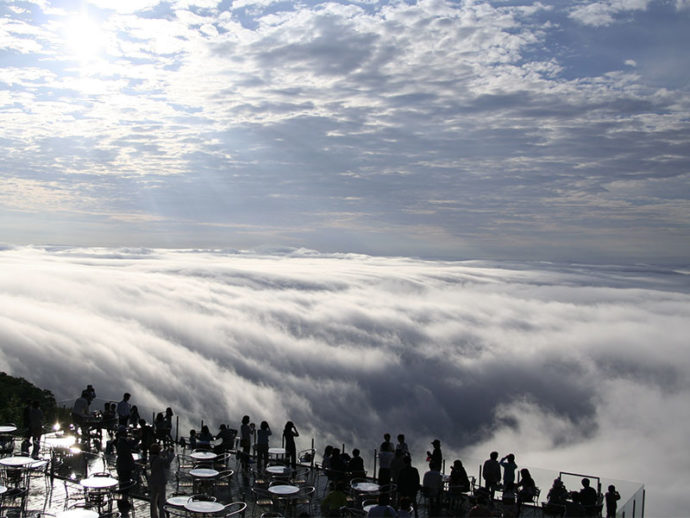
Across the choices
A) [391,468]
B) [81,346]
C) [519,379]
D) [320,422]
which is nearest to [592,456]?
[519,379]

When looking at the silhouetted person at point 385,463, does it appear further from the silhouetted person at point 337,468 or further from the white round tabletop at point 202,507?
the white round tabletop at point 202,507

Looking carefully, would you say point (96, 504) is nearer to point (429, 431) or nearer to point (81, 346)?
point (429, 431)

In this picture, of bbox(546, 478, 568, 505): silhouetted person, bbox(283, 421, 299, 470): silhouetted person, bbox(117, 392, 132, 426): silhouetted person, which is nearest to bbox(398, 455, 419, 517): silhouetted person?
bbox(546, 478, 568, 505): silhouetted person

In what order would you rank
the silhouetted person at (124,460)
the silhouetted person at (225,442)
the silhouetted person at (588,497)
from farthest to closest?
1. the silhouetted person at (225,442)
2. the silhouetted person at (124,460)
3. the silhouetted person at (588,497)

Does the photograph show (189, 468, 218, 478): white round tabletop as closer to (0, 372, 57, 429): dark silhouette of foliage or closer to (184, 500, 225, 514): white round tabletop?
(184, 500, 225, 514): white round tabletop

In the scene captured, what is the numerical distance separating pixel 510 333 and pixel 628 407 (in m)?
52.0

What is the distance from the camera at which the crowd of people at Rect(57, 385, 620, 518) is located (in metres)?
10.9

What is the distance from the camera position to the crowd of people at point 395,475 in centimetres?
1091

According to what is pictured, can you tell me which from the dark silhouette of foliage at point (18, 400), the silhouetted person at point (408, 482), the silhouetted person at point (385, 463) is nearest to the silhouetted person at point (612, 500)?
the silhouetted person at point (408, 482)

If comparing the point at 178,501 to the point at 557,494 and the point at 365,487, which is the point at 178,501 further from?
the point at 557,494

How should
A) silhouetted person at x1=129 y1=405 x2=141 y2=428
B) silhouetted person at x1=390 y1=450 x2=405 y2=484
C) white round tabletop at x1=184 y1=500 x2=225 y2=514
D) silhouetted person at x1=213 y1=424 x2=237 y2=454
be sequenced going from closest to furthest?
white round tabletop at x1=184 y1=500 x2=225 y2=514 → silhouetted person at x1=390 y1=450 x2=405 y2=484 → silhouetted person at x1=213 y1=424 x2=237 y2=454 → silhouetted person at x1=129 y1=405 x2=141 y2=428

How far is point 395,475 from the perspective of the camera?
43.9 ft

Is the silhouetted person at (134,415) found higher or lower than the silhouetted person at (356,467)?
higher

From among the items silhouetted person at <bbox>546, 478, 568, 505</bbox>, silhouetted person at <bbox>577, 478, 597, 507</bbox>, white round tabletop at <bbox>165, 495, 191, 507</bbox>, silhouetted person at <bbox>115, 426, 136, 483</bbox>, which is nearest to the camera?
white round tabletop at <bbox>165, 495, 191, 507</bbox>
